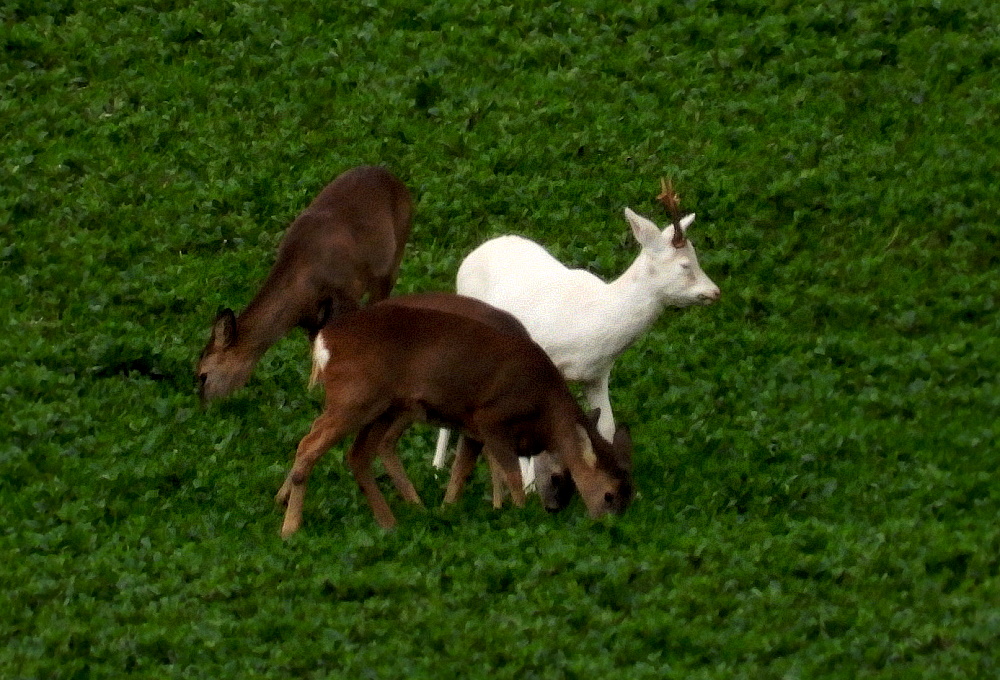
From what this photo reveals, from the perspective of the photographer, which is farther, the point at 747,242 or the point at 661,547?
the point at 747,242

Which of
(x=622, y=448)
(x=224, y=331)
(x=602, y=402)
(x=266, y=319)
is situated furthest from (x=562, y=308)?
(x=224, y=331)

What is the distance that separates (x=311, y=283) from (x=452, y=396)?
6.81 feet

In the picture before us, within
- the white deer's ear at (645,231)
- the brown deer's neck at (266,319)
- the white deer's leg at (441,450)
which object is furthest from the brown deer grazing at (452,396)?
the brown deer's neck at (266,319)

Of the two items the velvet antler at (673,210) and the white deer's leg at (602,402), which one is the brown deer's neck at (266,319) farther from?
the velvet antler at (673,210)

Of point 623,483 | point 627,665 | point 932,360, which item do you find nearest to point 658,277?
point 623,483

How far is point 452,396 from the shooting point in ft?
33.0

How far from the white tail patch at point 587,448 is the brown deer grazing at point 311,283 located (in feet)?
7.18

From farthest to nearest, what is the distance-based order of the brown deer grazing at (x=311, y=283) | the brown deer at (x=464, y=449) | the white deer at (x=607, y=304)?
the brown deer grazing at (x=311, y=283), the white deer at (x=607, y=304), the brown deer at (x=464, y=449)

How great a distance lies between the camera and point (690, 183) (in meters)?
14.6

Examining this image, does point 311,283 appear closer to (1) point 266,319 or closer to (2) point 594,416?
(1) point 266,319

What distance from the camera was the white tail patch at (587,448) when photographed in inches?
401

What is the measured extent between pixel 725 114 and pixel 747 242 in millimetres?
1790

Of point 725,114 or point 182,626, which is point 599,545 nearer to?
point 182,626

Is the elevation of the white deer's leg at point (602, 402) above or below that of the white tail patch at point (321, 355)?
below
